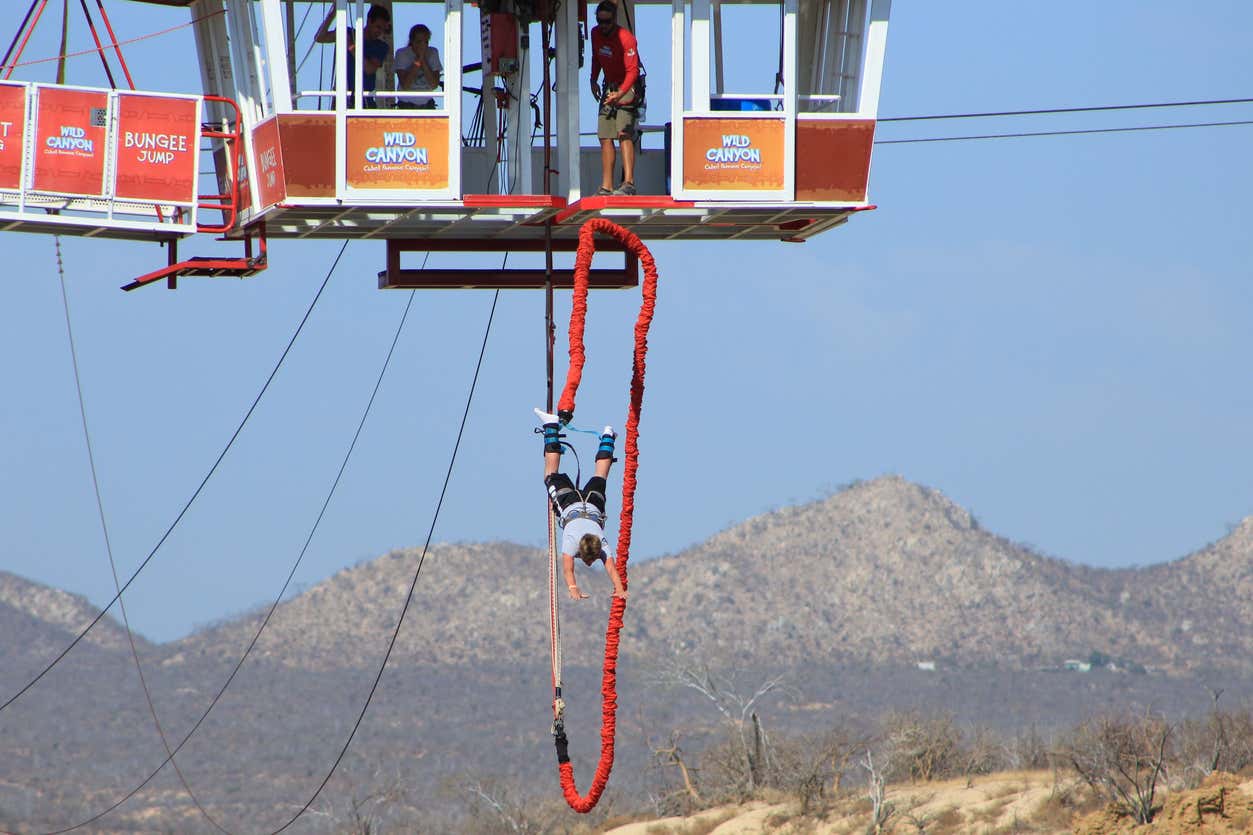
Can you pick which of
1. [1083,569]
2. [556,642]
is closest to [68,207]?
[556,642]

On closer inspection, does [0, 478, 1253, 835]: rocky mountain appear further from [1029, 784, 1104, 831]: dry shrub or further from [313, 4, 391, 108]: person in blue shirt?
[313, 4, 391, 108]: person in blue shirt

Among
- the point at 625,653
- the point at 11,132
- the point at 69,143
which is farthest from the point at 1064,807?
the point at 625,653

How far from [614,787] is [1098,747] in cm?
1766

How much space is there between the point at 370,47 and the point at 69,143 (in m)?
3.62

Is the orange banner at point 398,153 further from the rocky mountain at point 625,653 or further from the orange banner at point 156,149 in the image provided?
the rocky mountain at point 625,653

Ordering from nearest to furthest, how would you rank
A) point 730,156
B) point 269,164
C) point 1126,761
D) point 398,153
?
point 398,153, point 730,156, point 269,164, point 1126,761

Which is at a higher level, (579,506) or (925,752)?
(579,506)

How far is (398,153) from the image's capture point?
68.0 feet

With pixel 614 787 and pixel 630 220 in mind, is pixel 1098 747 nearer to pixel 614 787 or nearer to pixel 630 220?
pixel 614 787

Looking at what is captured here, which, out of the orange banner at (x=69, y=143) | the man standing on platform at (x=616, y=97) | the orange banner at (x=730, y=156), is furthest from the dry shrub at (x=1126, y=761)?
the orange banner at (x=69, y=143)

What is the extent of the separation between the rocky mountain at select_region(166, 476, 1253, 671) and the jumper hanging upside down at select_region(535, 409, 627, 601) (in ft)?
267

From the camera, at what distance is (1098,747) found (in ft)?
149

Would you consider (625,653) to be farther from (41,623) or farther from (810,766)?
(810,766)

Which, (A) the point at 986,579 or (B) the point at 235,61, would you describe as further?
(A) the point at 986,579
